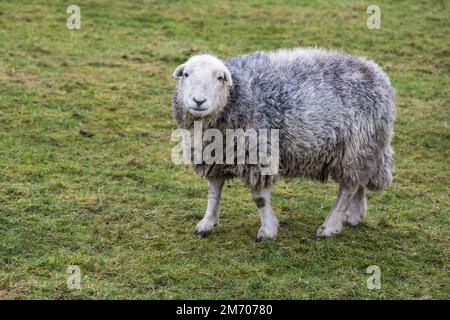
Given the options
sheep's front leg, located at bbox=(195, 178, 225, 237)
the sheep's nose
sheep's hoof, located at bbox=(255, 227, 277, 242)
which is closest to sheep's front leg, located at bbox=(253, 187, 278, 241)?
sheep's hoof, located at bbox=(255, 227, 277, 242)

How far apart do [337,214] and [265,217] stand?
79 centimetres

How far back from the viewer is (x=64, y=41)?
14633 mm

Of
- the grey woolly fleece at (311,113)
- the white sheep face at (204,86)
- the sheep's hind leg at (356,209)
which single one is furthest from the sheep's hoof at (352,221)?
the white sheep face at (204,86)

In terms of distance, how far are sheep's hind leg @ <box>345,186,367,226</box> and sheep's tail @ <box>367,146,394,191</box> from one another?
17 cm

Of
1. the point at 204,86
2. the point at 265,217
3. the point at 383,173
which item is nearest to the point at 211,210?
the point at 265,217

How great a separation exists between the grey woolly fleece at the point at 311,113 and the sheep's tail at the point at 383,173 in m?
0.04

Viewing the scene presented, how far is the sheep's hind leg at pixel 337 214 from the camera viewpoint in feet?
25.6

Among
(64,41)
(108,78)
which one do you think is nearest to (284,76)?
(108,78)

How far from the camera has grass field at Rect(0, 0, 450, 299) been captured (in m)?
6.78

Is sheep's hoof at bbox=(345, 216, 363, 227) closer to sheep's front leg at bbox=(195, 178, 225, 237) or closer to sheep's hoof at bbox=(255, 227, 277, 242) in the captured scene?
sheep's hoof at bbox=(255, 227, 277, 242)

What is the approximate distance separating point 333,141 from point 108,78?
6.42 metres

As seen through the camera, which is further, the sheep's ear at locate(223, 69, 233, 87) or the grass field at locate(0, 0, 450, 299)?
the sheep's ear at locate(223, 69, 233, 87)

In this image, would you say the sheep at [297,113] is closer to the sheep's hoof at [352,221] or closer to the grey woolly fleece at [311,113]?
the grey woolly fleece at [311,113]

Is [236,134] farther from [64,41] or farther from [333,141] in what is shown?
[64,41]
